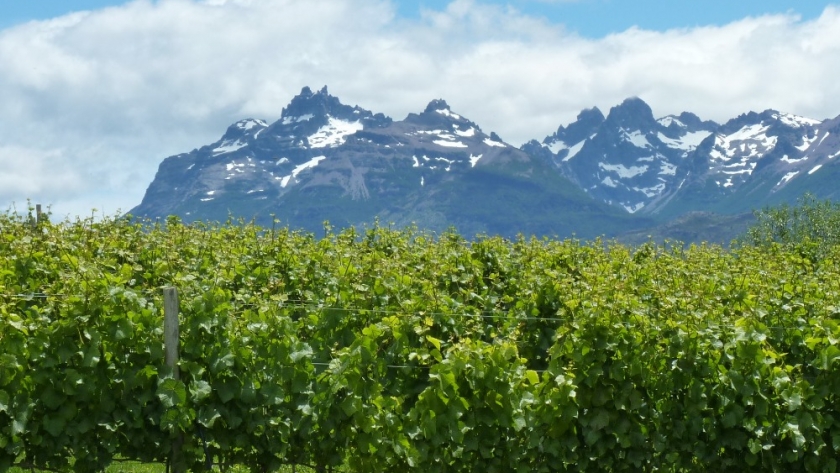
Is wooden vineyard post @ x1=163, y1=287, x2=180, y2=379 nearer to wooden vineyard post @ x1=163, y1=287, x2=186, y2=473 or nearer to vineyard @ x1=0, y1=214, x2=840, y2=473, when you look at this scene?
wooden vineyard post @ x1=163, y1=287, x2=186, y2=473

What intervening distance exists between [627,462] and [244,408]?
13.7 ft

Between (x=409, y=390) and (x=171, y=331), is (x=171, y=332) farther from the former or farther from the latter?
(x=409, y=390)

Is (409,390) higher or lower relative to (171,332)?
lower

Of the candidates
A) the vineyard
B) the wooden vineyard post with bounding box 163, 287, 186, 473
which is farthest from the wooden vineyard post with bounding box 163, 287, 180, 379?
the vineyard

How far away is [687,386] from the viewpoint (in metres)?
10.8

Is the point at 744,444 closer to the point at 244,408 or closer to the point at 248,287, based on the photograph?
the point at 244,408

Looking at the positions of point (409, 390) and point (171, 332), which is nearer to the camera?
point (171, 332)

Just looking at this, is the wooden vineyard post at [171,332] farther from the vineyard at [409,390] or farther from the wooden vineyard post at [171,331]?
the vineyard at [409,390]

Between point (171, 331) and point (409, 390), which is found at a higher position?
point (171, 331)

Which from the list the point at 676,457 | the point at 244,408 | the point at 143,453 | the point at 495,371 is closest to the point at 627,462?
the point at 676,457

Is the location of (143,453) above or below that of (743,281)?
below

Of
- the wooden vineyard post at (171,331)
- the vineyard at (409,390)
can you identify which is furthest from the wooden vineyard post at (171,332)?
the vineyard at (409,390)

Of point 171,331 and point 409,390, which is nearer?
point 171,331

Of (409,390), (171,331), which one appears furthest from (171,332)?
(409,390)
